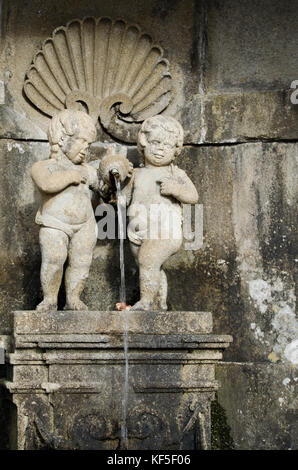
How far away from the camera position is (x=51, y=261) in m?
6.11

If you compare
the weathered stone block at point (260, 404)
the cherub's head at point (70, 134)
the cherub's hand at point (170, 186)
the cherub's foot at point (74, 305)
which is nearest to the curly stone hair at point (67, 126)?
the cherub's head at point (70, 134)

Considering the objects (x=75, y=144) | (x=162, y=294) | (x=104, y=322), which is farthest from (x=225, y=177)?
(x=104, y=322)

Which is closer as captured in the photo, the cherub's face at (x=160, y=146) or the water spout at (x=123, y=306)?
the water spout at (x=123, y=306)

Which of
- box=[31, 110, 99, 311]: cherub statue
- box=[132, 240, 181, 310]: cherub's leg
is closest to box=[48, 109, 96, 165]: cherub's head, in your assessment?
box=[31, 110, 99, 311]: cherub statue

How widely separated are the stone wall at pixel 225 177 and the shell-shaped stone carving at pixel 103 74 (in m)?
0.08

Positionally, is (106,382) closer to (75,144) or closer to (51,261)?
(51,261)

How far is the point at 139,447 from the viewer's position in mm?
5828

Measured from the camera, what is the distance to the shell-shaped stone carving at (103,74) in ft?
23.0

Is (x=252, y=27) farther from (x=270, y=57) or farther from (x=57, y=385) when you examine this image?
(x=57, y=385)

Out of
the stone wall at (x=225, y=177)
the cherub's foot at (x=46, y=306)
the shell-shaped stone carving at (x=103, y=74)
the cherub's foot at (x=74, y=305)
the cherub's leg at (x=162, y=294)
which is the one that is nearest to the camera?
the cherub's foot at (x=46, y=306)

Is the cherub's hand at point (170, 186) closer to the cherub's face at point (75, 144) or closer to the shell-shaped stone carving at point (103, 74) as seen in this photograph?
the cherub's face at point (75, 144)

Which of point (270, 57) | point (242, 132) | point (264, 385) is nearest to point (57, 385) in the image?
point (264, 385)

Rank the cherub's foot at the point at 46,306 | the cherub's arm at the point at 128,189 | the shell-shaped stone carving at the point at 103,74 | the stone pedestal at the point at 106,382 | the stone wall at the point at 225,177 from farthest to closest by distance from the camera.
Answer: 1. the shell-shaped stone carving at the point at 103,74
2. the stone wall at the point at 225,177
3. the cherub's arm at the point at 128,189
4. the cherub's foot at the point at 46,306
5. the stone pedestal at the point at 106,382

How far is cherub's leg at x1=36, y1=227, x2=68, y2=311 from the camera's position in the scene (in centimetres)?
610
